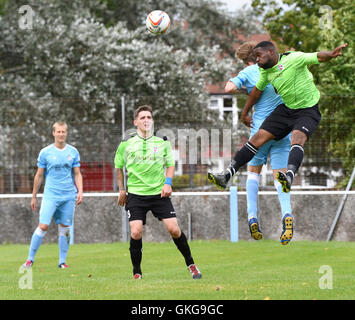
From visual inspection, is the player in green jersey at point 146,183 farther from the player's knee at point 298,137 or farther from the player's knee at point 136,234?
the player's knee at point 298,137

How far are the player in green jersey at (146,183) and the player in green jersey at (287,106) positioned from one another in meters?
1.34

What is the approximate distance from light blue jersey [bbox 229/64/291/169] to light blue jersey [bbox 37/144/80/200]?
12.3ft

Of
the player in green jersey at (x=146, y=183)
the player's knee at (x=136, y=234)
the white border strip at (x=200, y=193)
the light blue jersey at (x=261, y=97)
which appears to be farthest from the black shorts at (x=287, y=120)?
the white border strip at (x=200, y=193)

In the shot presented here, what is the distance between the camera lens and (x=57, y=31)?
70.2 feet

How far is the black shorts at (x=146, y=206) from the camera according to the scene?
8.98m

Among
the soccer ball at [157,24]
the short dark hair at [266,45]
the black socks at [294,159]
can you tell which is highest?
the soccer ball at [157,24]

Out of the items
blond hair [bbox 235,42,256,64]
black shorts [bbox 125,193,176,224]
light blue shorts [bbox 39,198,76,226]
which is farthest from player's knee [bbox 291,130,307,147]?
light blue shorts [bbox 39,198,76,226]

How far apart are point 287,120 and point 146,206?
222 cm

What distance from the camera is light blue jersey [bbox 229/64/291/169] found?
8.35 meters

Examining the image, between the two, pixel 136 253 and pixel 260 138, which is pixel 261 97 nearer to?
pixel 260 138

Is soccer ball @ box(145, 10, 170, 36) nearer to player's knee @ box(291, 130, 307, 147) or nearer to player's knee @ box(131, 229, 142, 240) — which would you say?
player's knee @ box(291, 130, 307, 147)
